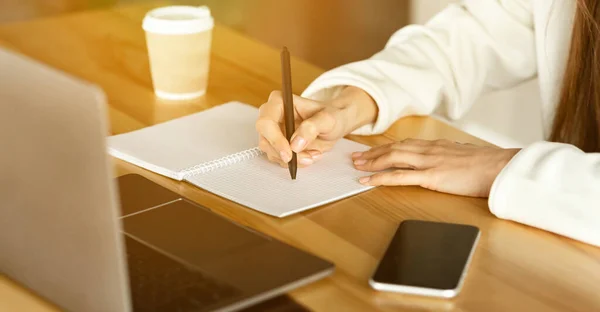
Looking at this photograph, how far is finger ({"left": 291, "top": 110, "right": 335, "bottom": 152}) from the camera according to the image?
109 cm

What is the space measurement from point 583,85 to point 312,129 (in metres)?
0.45

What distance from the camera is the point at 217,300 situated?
0.77m

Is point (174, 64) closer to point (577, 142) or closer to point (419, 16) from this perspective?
point (577, 142)

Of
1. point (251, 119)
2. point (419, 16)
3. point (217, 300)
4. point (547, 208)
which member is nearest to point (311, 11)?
point (419, 16)

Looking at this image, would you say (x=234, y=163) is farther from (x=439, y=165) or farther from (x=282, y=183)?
(x=439, y=165)

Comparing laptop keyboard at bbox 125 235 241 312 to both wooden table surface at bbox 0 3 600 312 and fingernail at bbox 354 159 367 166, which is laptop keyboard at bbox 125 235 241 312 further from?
fingernail at bbox 354 159 367 166

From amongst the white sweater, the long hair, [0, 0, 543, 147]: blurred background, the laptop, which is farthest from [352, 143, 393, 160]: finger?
[0, 0, 543, 147]: blurred background

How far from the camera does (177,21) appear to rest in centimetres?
136

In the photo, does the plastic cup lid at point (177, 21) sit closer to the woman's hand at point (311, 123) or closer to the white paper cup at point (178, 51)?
the white paper cup at point (178, 51)

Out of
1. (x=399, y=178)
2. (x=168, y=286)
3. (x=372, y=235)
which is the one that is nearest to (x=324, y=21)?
(x=399, y=178)

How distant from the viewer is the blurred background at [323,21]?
2371mm

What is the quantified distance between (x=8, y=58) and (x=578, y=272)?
0.58m

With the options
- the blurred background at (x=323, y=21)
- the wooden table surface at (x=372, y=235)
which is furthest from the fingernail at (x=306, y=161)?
the blurred background at (x=323, y=21)

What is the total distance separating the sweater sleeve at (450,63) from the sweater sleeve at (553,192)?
30 centimetres
